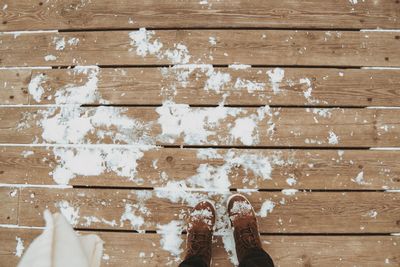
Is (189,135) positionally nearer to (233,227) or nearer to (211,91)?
(211,91)

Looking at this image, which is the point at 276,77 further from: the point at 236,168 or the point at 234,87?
the point at 236,168

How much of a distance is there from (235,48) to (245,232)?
0.93 metres

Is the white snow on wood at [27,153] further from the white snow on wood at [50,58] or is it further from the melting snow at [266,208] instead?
the melting snow at [266,208]

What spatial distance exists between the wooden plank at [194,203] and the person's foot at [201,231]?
6 cm

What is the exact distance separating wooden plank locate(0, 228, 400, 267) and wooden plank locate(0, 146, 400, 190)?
25 centimetres

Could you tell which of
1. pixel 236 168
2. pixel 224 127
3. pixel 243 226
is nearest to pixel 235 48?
pixel 224 127

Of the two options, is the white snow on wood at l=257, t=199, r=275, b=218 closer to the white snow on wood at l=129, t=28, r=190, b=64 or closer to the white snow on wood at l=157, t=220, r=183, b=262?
the white snow on wood at l=157, t=220, r=183, b=262

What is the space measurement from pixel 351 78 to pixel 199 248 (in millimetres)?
1147

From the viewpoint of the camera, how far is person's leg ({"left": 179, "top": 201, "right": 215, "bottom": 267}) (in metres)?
1.54

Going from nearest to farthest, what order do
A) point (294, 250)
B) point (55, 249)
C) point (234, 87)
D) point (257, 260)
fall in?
point (55, 249), point (257, 260), point (294, 250), point (234, 87)

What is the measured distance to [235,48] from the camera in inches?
69.6

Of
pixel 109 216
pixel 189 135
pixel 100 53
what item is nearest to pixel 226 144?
pixel 189 135

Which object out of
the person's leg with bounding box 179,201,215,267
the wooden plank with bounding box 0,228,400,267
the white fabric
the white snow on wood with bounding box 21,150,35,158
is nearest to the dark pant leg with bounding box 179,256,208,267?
the person's leg with bounding box 179,201,215,267

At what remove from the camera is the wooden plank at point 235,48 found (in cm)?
176
